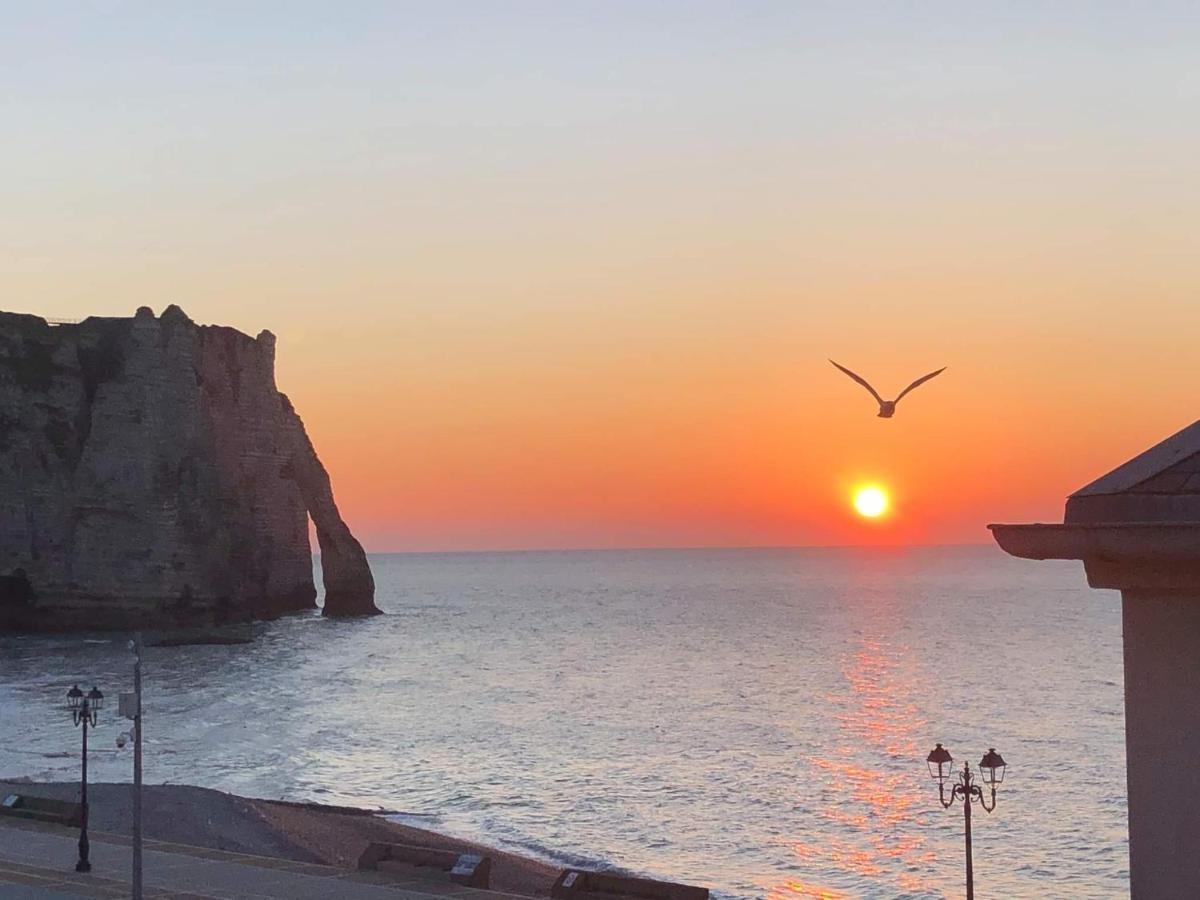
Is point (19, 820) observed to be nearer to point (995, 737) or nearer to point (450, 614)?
point (995, 737)

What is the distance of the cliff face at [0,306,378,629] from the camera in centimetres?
9544

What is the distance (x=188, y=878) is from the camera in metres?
22.9

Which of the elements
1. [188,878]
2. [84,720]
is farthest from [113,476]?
[188,878]

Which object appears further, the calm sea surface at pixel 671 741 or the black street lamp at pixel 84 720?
the calm sea surface at pixel 671 741

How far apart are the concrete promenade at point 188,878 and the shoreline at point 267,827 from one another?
4.69 m

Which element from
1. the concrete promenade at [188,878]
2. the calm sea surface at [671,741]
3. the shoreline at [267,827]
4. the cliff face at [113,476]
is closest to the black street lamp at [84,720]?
the concrete promenade at [188,878]

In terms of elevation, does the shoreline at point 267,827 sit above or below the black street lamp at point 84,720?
below

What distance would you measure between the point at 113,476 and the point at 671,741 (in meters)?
53.3

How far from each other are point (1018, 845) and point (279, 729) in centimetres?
3537

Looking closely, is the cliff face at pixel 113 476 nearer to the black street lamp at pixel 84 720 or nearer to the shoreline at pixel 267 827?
the shoreline at pixel 267 827

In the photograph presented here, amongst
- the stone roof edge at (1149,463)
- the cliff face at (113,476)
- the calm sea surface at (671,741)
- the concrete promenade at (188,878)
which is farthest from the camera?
the cliff face at (113,476)

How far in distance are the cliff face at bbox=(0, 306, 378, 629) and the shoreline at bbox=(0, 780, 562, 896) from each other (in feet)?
194

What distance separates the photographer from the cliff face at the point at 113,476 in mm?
95438

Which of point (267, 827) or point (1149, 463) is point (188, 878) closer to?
point (267, 827)
